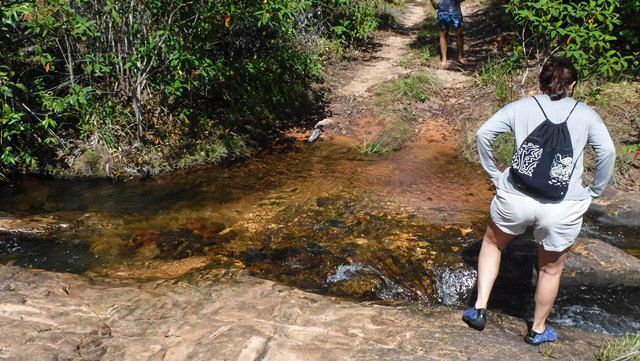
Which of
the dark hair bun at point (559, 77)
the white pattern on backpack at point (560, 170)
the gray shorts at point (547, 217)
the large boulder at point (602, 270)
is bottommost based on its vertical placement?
the large boulder at point (602, 270)

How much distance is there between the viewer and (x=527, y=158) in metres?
3.29

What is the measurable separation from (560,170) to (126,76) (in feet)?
20.0

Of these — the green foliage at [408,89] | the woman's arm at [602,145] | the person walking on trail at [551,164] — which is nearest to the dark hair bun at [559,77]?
the person walking on trail at [551,164]

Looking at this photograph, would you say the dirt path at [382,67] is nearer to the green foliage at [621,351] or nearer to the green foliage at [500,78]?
the green foliage at [500,78]

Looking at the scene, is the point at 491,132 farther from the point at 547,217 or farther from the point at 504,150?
the point at 504,150

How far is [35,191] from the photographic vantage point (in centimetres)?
700

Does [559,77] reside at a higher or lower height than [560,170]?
higher

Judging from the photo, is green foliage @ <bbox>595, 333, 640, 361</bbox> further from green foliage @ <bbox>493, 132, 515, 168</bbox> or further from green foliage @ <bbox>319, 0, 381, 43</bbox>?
green foliage @ <bbox>319, 0, 381, 43</bbox>

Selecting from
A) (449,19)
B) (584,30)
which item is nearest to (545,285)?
(584,30)

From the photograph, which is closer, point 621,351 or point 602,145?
point 602,145

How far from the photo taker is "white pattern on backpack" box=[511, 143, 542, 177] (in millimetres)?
3262

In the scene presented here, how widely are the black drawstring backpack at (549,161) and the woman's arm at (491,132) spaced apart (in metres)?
0.19

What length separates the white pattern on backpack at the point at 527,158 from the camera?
10.7 ft

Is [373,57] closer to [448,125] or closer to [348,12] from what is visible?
[348,12]
